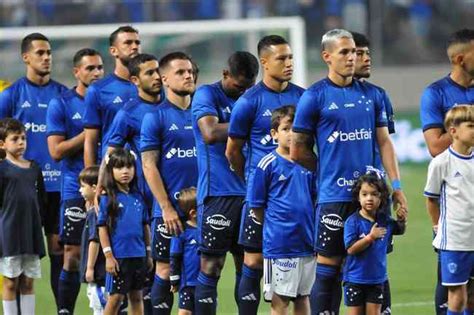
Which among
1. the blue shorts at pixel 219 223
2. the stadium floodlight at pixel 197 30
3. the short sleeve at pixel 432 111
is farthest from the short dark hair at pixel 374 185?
the stadium floodlight at pixel 197 30

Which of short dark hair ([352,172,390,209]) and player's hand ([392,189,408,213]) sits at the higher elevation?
short dark hair ([352,172,390,209])

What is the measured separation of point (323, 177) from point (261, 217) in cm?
55

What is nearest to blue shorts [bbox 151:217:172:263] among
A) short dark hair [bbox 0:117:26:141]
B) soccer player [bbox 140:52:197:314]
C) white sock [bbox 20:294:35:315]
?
soccer player [bbox 140:52:197:314]

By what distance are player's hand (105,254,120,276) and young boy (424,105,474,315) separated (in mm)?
2383

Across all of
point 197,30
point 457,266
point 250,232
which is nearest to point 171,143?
point 250,232

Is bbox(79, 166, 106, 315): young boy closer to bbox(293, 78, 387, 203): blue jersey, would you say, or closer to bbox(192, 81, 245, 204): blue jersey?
bbox(192, 81, 245, 204): blue jersey

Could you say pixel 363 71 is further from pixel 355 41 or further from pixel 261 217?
pixel 261 217

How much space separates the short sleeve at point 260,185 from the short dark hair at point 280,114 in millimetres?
258

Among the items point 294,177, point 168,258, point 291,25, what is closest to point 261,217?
point 294,177

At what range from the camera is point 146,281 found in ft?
38.0

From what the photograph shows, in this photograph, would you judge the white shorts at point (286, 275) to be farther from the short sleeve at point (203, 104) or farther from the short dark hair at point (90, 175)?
the short dark hair at point (90, 175)

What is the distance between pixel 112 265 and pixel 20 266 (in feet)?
3.96

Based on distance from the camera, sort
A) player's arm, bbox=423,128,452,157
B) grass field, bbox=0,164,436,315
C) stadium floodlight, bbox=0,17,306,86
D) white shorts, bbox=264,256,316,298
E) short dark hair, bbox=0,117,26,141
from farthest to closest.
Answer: stadium floodlight, bbox=0,17,306,86 → grass field, bbox=0,164,436,315 → short dark hair, bbox=0,117,26,141 → player's arm, bbox=423,128,452,157 → white shorts, bbox=264,256,316,298

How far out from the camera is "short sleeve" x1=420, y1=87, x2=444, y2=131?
1050 centimetres
